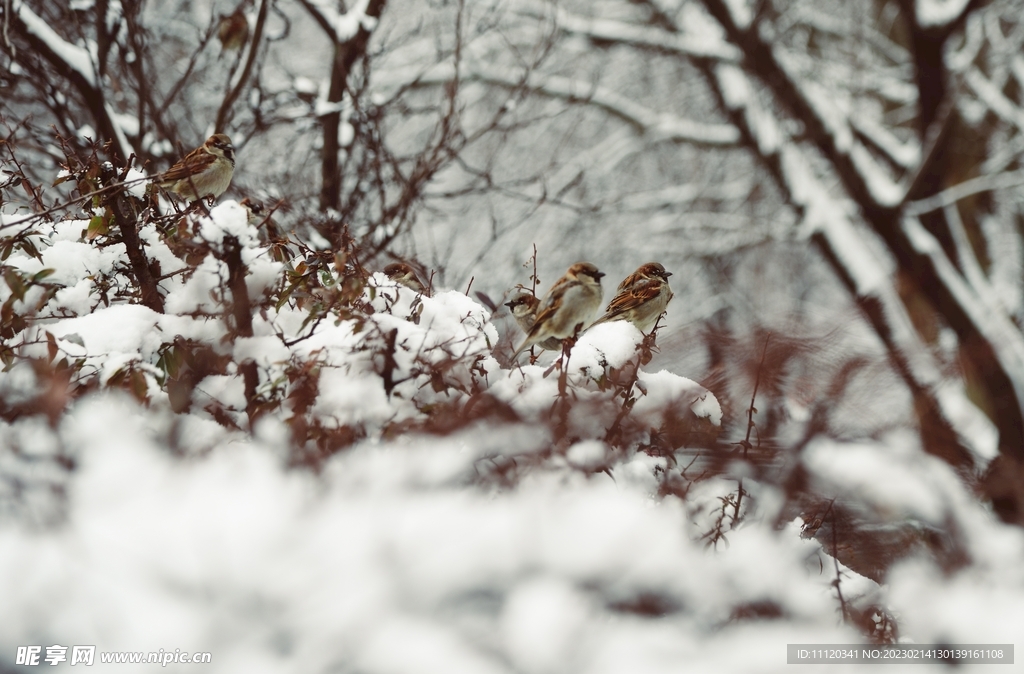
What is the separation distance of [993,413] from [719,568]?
306 inches

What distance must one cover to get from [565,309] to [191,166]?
6.73ft

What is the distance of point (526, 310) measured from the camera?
332 cm

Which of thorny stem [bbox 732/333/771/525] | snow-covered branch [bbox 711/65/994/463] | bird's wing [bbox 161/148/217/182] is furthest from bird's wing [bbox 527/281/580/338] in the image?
snow-covered branch [bbox 711/65/994/463]

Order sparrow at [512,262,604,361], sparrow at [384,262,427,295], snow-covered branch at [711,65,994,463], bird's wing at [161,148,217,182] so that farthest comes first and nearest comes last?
snow-covered branch at [711,65,994,463] < bird's wing at [161,148,217,182] < sparrow at [384,262,427,295] < sparrow at [512,262,604,361]

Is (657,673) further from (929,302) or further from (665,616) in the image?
(929,302)

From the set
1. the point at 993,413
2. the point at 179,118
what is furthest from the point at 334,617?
the point at 993,413

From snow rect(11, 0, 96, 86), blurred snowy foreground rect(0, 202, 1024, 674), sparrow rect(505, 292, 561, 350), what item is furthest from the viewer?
snow rect(11, 0, 96, 86)

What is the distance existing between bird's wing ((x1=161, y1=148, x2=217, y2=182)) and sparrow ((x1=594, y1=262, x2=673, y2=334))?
2115 mm

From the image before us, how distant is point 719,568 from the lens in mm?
1893

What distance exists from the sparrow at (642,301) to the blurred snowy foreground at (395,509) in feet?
2.25

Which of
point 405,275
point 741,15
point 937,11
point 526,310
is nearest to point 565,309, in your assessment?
point 526,310

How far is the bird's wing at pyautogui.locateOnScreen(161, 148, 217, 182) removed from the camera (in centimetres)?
356

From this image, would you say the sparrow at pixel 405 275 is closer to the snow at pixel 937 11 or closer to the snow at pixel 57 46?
the snow at pixel 57 46

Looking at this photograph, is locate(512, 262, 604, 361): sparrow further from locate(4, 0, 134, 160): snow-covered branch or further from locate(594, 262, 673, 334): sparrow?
locate(4, 0, 134, 160): snow-covered branch
